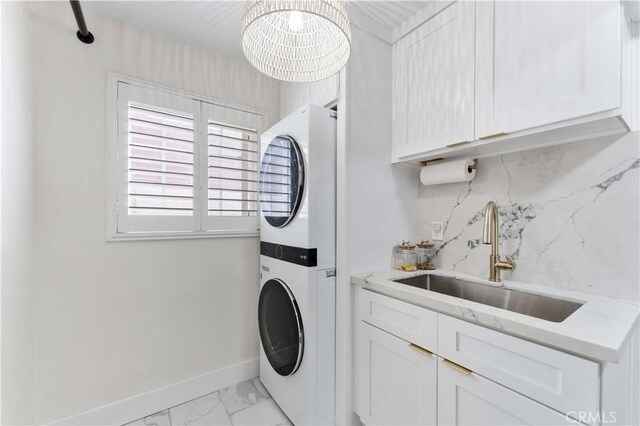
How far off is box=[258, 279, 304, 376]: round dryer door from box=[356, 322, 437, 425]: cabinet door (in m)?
0.35

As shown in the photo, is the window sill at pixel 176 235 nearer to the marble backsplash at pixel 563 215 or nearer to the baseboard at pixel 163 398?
the baseboard at pixel 163 398

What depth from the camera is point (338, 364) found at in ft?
5.18

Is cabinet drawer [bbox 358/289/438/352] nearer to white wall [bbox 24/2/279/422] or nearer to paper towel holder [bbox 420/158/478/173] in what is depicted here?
paper towel holder [bbox 420/158/478/173]

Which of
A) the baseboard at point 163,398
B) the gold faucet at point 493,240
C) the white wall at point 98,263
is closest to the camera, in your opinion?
the gold faucet at point 493,240

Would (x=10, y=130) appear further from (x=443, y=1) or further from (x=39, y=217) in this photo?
(x=443, y=1)

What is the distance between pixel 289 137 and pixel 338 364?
4.33 feet

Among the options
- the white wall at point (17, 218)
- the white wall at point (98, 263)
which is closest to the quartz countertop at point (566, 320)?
the white wall at point (98, 263)

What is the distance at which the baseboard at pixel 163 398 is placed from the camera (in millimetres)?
1592

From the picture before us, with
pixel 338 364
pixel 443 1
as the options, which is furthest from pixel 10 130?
pixel 443 1

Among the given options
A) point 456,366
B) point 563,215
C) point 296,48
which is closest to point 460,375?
point 456,366

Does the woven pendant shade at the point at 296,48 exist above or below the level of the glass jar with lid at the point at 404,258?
above
